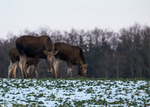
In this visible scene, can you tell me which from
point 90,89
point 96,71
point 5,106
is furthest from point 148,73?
point 5,106

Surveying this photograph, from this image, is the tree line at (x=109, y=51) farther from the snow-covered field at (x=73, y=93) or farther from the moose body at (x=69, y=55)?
the snow-covered field at (x=73, y=93)

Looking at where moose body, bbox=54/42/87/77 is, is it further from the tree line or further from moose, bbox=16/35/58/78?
the tree line

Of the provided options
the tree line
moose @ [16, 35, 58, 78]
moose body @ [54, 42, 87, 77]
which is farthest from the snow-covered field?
the tree line

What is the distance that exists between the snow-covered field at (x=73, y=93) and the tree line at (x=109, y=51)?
4889 centimetres

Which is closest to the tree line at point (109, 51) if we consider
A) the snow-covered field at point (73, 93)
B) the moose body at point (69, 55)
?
the moose body at point (69, 55)

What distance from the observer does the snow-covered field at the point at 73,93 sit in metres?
19.4

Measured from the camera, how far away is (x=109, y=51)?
92.1 metres

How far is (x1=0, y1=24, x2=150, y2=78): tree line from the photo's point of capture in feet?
249

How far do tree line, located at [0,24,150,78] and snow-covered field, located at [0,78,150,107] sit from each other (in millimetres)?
48889

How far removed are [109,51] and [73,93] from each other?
7131 centimetres

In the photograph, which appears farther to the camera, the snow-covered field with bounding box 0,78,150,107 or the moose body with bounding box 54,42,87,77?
the moose body with bounding box 54,42,87,77

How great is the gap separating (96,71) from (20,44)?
54008 mm

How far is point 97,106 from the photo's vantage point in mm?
18438

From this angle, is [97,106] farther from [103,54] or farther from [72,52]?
[103,54]
